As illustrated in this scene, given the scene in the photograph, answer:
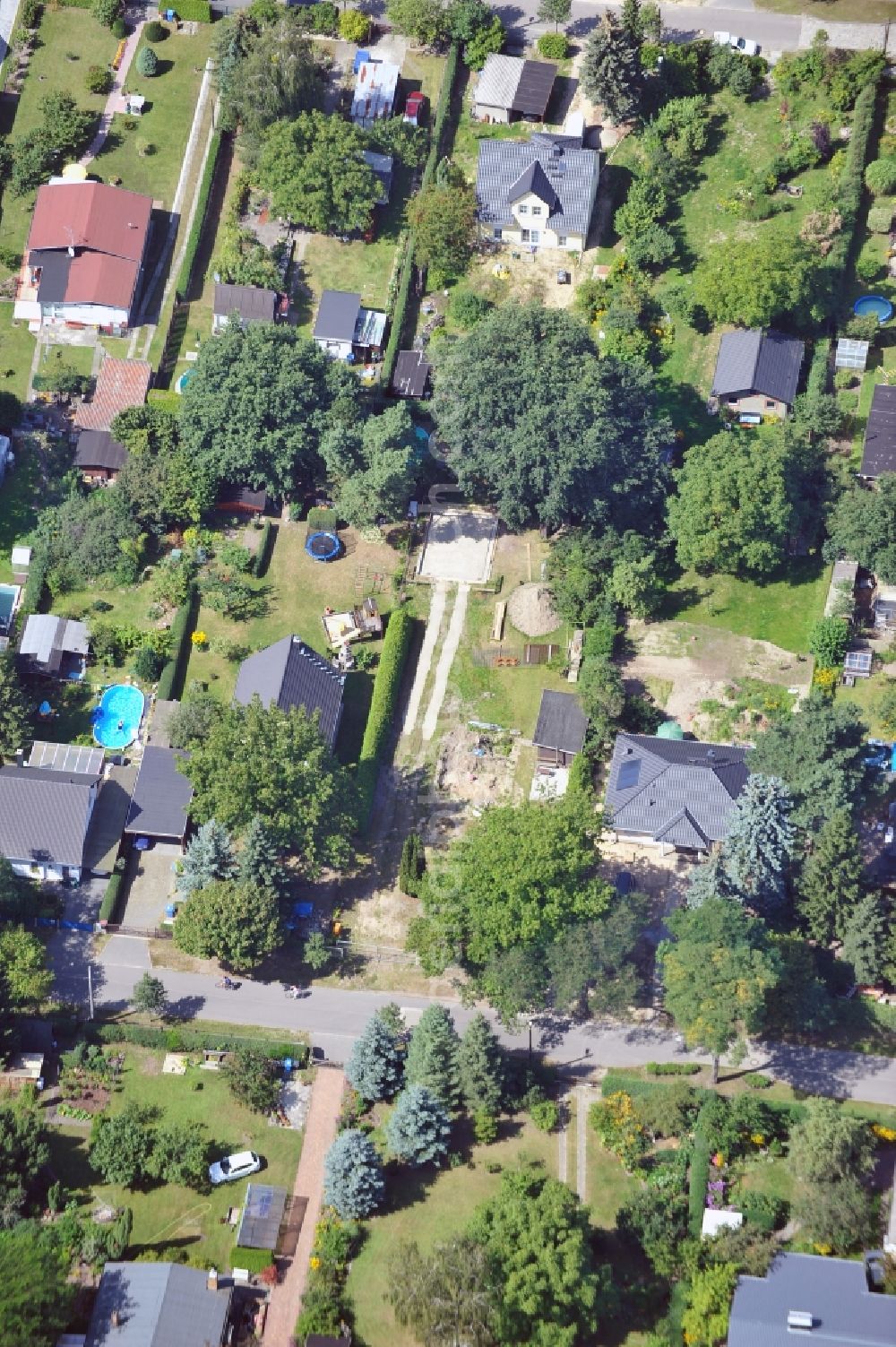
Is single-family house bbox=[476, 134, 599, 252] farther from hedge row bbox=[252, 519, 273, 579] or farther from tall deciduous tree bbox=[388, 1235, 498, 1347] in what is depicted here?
tall deciduous tree bbox=[388, 1235, 498, 1347]

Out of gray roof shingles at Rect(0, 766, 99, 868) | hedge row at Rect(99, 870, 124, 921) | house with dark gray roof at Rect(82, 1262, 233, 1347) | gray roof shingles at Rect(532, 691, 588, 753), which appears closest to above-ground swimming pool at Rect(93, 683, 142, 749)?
gray roof shingles at Rect(0, 766, 99, 868)

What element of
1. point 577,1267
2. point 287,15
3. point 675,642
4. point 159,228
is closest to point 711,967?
point 577,1267

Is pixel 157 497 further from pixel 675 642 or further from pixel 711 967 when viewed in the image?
pixel 711 967

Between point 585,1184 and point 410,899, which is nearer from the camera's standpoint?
point 585,1184

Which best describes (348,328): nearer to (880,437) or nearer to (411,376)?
(411,376)

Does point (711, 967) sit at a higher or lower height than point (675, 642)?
lower

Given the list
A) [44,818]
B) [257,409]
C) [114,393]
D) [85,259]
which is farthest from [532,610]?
[85,259]
